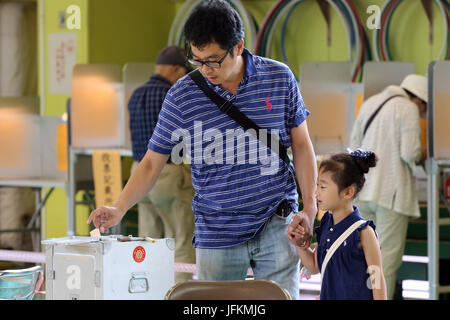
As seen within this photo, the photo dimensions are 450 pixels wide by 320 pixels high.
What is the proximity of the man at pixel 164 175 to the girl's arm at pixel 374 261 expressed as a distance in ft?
7.89

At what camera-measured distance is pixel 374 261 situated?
99.4 inches

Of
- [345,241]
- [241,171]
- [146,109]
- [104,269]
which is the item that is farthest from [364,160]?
[146,109]

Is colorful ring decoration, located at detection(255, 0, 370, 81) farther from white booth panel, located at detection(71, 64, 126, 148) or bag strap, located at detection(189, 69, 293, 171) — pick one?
bag strap, located at detection(189, 69, 293, 171)

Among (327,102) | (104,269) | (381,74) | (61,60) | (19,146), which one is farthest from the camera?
(61,60)

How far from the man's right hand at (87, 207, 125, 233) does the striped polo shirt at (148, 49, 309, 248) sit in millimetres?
273

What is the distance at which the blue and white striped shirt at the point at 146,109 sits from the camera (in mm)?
4805

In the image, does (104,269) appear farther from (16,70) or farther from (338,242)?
(16,70)

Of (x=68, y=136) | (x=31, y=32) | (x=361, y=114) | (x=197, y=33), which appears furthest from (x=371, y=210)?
(x=31, y=32)

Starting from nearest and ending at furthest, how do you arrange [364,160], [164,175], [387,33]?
[364,160]
[164,175]
[387,33]

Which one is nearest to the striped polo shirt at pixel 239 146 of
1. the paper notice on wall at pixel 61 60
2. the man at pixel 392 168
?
the man at pixel 392 168

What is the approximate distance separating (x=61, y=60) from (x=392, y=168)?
376 centimetres

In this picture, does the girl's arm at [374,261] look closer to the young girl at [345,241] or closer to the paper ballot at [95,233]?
the young girl at [345,241]

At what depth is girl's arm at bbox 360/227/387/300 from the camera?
2447mm

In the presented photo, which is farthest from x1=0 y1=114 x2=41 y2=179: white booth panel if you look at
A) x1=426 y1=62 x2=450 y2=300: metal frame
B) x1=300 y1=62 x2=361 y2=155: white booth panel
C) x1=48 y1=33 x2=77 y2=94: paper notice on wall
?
x1=426 y1=62 x2=450 y2=300: metal frame
